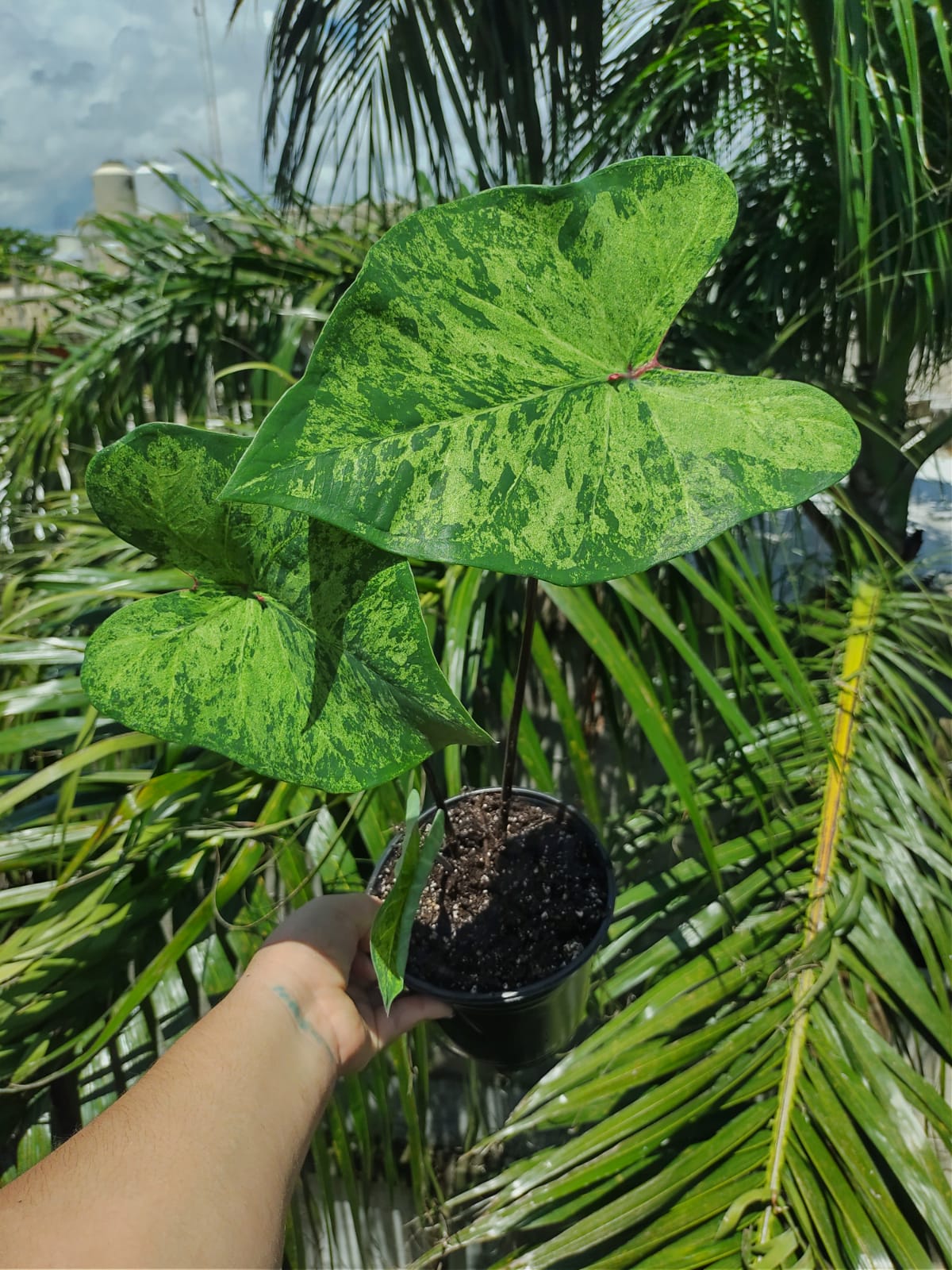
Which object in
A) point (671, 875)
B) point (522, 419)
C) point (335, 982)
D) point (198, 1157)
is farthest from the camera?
point (671, 875)

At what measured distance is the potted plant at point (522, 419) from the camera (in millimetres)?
228

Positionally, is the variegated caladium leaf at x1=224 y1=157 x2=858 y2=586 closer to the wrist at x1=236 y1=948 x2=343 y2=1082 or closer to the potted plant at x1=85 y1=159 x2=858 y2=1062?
the potted plant at x1=85 y1=159 x2=858 y2=1062

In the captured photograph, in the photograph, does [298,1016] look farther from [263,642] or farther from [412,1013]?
[263,642]

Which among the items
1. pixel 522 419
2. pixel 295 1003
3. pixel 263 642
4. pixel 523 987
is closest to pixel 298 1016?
pixel 295 1003

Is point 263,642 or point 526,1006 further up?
point 263,642

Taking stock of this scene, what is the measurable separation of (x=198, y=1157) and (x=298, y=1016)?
8cm

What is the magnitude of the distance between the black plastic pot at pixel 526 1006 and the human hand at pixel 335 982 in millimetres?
23

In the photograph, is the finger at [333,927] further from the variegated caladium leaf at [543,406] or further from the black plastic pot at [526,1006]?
the variegated caladium leaf at [543,406]

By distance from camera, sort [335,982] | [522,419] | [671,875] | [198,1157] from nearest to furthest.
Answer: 1. [522,419]
2. [198,1157]
3. [335,982]
4. [671,875]

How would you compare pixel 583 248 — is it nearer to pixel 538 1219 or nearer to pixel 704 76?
pixel 538 1219

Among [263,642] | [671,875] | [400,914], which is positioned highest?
[263,642]

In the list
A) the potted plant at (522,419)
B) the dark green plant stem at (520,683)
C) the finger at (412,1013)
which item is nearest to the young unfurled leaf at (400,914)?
the potted plant at (522,419)

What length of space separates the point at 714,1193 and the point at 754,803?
28cm

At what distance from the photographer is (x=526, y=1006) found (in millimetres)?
463
